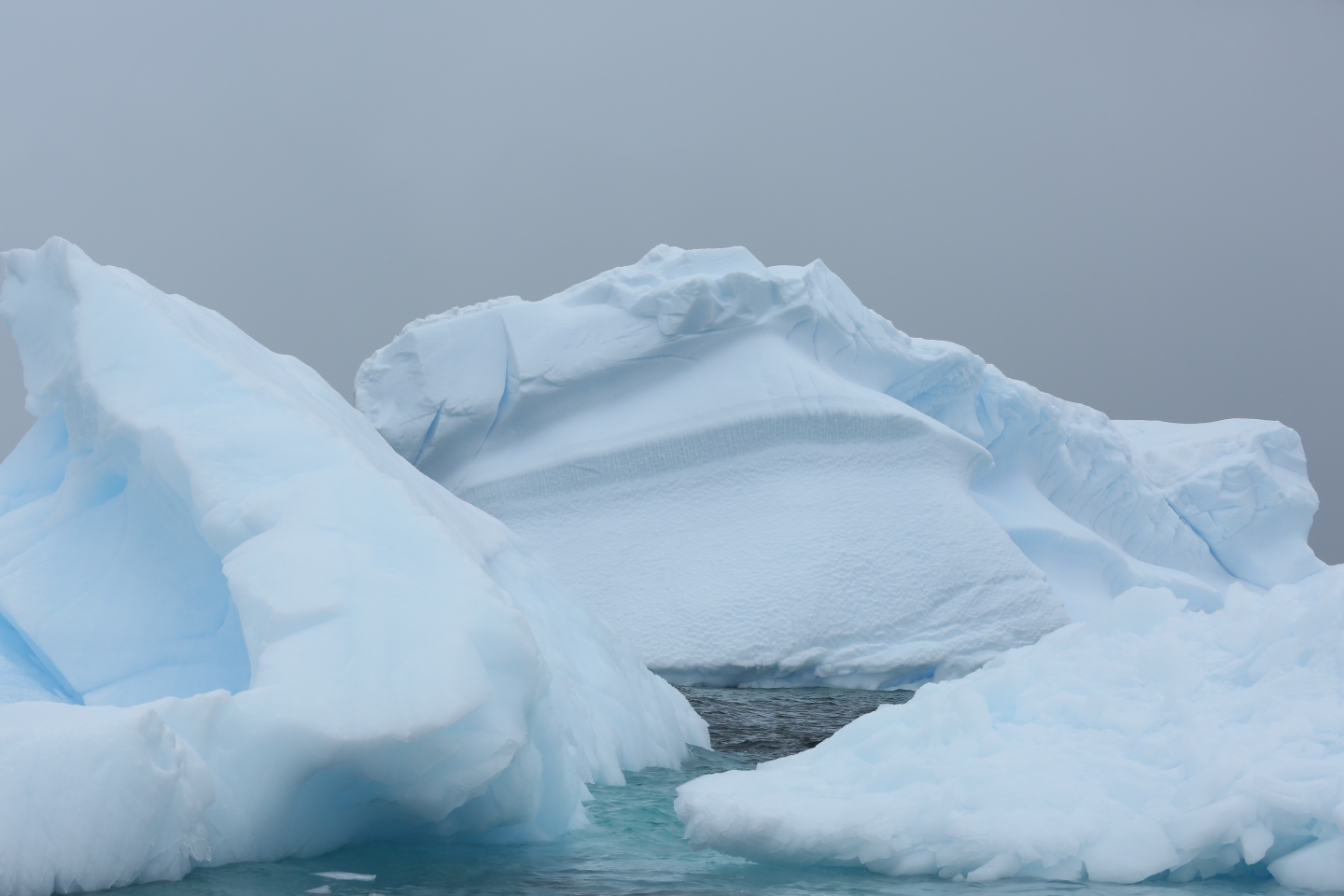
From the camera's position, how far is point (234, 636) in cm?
325

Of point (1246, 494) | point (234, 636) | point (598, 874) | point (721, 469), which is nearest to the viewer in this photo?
point (598, 874)

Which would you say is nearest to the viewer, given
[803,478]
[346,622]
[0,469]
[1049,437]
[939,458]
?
[346,622]

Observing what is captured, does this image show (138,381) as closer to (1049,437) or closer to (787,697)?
(787,697)

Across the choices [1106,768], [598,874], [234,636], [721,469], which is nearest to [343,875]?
[598,874]

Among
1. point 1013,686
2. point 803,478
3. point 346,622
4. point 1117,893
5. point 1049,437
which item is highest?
point 1049,437

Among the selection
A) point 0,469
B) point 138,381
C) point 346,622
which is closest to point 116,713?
point 346,622

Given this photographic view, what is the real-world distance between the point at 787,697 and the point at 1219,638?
410 centimetres

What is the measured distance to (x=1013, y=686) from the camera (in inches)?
127

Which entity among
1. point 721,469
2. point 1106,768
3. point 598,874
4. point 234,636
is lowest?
point 598,874

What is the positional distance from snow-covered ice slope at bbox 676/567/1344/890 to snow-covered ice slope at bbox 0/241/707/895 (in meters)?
0.70

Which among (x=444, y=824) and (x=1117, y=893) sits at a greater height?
(x=444, y=824)

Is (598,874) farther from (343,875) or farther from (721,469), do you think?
(721,469)

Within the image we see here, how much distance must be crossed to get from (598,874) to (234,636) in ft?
4.31

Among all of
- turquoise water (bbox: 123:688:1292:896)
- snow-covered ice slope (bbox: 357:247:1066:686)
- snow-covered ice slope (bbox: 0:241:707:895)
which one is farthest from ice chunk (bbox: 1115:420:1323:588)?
turquoise water (bbox: 123:688:1292:896)
